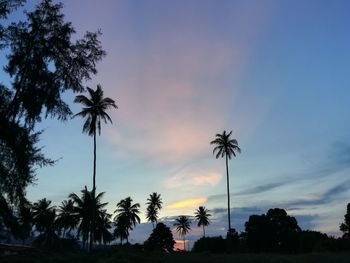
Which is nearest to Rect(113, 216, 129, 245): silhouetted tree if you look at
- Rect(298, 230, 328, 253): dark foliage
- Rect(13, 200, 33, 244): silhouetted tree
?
Rect(298, 230, 328, 253): dark foliage

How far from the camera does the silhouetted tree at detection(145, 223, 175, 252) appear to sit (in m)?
105

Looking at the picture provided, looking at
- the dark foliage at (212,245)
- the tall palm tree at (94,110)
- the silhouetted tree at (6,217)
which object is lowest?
the silhouetted tree at (6,217)

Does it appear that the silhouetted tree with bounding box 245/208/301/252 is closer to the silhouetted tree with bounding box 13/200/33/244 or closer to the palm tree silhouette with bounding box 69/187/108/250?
the palm tree silhouette with bounding box 69/187/108/250

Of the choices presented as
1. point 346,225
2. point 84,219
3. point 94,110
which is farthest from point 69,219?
point 346,225

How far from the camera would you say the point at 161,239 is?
10662 centimetres

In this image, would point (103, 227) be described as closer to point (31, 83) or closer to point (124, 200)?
point (124, 200)

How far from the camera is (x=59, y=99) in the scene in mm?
19250

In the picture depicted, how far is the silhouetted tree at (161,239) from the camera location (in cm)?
10538

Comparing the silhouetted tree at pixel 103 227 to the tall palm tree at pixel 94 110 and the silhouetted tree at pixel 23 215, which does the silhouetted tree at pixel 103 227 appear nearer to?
the tall palm tree at pixel 94 110

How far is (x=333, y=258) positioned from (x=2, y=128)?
37.8 metres

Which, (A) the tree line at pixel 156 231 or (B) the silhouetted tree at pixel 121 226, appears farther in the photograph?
(B) the silhouetted tree at pixel 121 226

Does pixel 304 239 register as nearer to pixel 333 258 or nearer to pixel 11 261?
pixel 333 258

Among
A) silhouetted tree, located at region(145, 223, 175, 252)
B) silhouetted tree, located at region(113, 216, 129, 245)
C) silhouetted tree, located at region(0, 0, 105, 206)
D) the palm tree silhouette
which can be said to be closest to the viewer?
silhouetted tree, located at region(0, 0, 105, 206)

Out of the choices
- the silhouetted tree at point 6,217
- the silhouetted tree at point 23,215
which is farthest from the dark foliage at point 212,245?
the silhouetted tree at point 6,217
